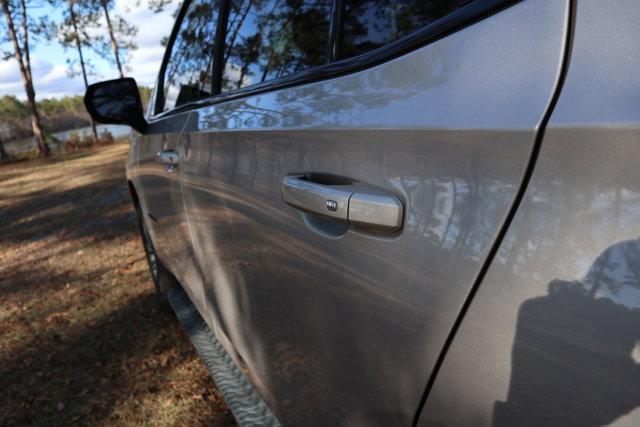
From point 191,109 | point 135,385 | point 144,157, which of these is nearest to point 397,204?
point 191,109

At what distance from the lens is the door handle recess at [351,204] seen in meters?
0.90

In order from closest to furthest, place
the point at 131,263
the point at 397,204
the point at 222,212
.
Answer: the point at 397,204 → the point at 222,212 → the point at 131,263

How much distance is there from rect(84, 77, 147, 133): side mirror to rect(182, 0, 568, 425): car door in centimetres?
133

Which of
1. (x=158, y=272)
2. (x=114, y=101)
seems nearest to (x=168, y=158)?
(x=114, y=101)

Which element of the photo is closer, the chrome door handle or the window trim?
the chrome door handle

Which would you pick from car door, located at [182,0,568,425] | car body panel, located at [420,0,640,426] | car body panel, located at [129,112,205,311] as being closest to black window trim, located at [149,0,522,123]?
car door, located at [182,0,568,425]

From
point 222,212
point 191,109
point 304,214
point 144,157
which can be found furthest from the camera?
point 144,157

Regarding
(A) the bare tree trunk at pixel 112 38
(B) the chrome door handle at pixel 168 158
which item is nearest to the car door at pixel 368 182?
(B) the chrome door handle at pixel 168 158

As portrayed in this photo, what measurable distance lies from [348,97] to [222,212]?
0.77 m

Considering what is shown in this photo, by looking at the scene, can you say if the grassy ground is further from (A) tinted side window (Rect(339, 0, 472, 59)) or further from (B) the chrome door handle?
(A) tinted side window (Rect(339, 0, 472, 59))

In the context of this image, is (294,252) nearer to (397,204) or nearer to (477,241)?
(397,204)

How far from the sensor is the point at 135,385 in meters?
2.97

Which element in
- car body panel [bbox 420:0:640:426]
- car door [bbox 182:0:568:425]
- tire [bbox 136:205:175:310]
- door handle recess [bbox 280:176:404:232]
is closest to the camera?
car body panel [bbox 420:0:640:426]

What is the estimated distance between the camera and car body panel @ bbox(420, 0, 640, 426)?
599 mm
